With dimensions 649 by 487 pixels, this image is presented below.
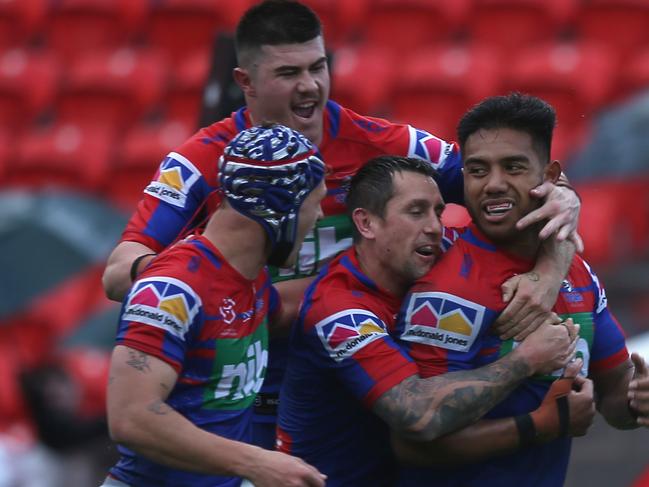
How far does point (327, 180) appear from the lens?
175 inches

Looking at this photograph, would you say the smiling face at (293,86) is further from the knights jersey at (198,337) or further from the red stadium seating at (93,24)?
the red stadium seating at (93,24)

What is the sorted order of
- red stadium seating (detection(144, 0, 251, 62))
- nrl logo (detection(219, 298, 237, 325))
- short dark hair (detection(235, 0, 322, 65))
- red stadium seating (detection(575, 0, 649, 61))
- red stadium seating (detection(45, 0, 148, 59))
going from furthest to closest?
1. red stadium seating (detection(45, 0, 148, 59))
2. red stadium seating (detection(144, 0, 251, 62))
3. red stadium seating (detection(575, 0, 649, 61))
4. short dark hair (detection(235, 0, 322, 65))
5. nrl logo (detection(219, 298, 237, 325))

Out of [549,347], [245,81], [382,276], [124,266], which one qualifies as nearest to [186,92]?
[245,81]

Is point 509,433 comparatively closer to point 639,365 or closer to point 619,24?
point 639,365

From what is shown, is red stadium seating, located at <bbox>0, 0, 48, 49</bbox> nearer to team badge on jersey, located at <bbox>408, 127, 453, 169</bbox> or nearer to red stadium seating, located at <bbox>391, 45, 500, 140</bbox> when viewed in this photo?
red stadium seating, located at <bbox>391, 45, 500, 140</bbox>

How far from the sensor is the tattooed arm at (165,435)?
334 cm

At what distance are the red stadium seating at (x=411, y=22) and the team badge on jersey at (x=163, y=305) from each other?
7.46 metres

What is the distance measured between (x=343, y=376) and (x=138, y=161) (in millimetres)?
6946

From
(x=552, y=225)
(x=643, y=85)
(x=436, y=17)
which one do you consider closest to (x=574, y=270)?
(x=552, y=225)

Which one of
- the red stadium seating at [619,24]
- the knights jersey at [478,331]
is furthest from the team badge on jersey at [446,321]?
the red stadium seating at [619,24]

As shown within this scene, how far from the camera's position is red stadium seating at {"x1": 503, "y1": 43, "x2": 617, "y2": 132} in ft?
31.1

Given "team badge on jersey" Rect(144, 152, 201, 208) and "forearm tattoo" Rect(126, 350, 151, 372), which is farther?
"team badge on jersey" Rect(144, 152, 201, 208)

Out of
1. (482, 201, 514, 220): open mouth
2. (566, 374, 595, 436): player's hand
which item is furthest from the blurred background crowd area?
(482, 201, 514, 220): open mouth

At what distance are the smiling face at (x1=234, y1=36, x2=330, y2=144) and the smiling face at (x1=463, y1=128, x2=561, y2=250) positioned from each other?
710mm
